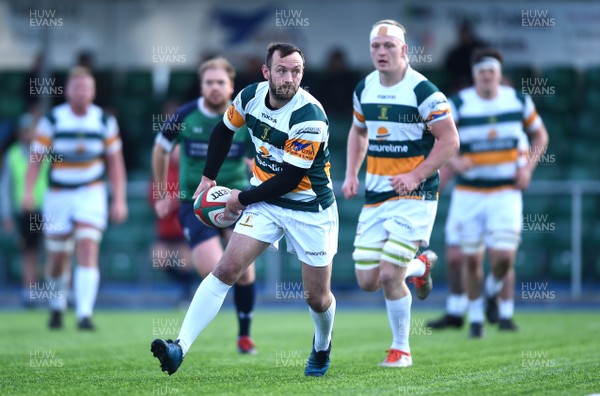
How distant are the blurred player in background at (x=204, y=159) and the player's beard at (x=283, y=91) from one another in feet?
7.75

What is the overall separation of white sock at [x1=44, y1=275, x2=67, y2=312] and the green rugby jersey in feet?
11.3

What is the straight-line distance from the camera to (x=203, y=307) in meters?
7.52

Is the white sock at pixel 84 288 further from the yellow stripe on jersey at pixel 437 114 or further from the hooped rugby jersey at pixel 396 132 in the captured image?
the yellow stripe on jersey at pixel 437 114

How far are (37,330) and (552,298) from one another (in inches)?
289

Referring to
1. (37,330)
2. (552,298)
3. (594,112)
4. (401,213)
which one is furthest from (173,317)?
(594,112)

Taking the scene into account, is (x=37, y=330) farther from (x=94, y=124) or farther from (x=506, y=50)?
(x=506, y=50)

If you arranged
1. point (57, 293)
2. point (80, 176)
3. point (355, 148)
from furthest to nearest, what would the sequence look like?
point (57, 293), point (80, 176), point (355, 148)

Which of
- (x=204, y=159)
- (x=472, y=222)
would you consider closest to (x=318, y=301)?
(x=204, y=159)

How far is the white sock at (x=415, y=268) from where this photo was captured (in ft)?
29.3

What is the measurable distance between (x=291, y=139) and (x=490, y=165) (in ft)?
15.8

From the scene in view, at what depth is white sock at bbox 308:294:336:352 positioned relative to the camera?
26.1 ft

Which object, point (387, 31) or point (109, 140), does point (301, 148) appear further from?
point (109, 140)

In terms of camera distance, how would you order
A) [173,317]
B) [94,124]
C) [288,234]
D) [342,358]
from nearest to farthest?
[288,234]
[342,358]
[94,124]
[173,317]

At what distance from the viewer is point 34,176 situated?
1354 centimetres
